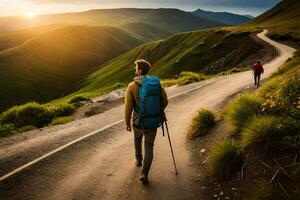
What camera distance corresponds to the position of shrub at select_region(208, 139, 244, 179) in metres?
7.12

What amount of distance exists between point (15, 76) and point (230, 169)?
110536 millimetres

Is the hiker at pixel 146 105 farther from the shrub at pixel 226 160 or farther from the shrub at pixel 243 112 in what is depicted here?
the shrub at pixel 243 112

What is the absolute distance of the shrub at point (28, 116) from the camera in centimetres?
1659

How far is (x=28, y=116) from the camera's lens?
55.7 ft

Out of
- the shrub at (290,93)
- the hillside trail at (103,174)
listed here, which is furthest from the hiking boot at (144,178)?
the shrub at (290,93)

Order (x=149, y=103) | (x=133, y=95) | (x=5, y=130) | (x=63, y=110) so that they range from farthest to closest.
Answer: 1. (x=63, y=110)
2. (x=5, y=130)
3. (x=133, y=95)
4. (x=149, y=103)

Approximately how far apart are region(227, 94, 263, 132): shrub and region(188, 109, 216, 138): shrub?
1.25 m

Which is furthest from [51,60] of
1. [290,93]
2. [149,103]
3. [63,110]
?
[149,103]

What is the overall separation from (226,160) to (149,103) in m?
2.10

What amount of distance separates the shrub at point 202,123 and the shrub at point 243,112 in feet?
4.10

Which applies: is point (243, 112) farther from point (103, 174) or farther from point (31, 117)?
point (31, 117)

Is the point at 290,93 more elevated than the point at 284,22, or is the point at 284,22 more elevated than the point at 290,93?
the point at 284,22

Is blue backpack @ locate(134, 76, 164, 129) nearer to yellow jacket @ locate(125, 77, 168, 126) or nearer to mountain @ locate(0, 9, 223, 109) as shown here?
yellow jacket @ locate(125, 77, 168, 126)

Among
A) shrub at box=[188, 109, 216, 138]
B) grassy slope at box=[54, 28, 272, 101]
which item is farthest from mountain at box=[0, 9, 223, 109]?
shrub at box=[188, 109, 216, 138]
